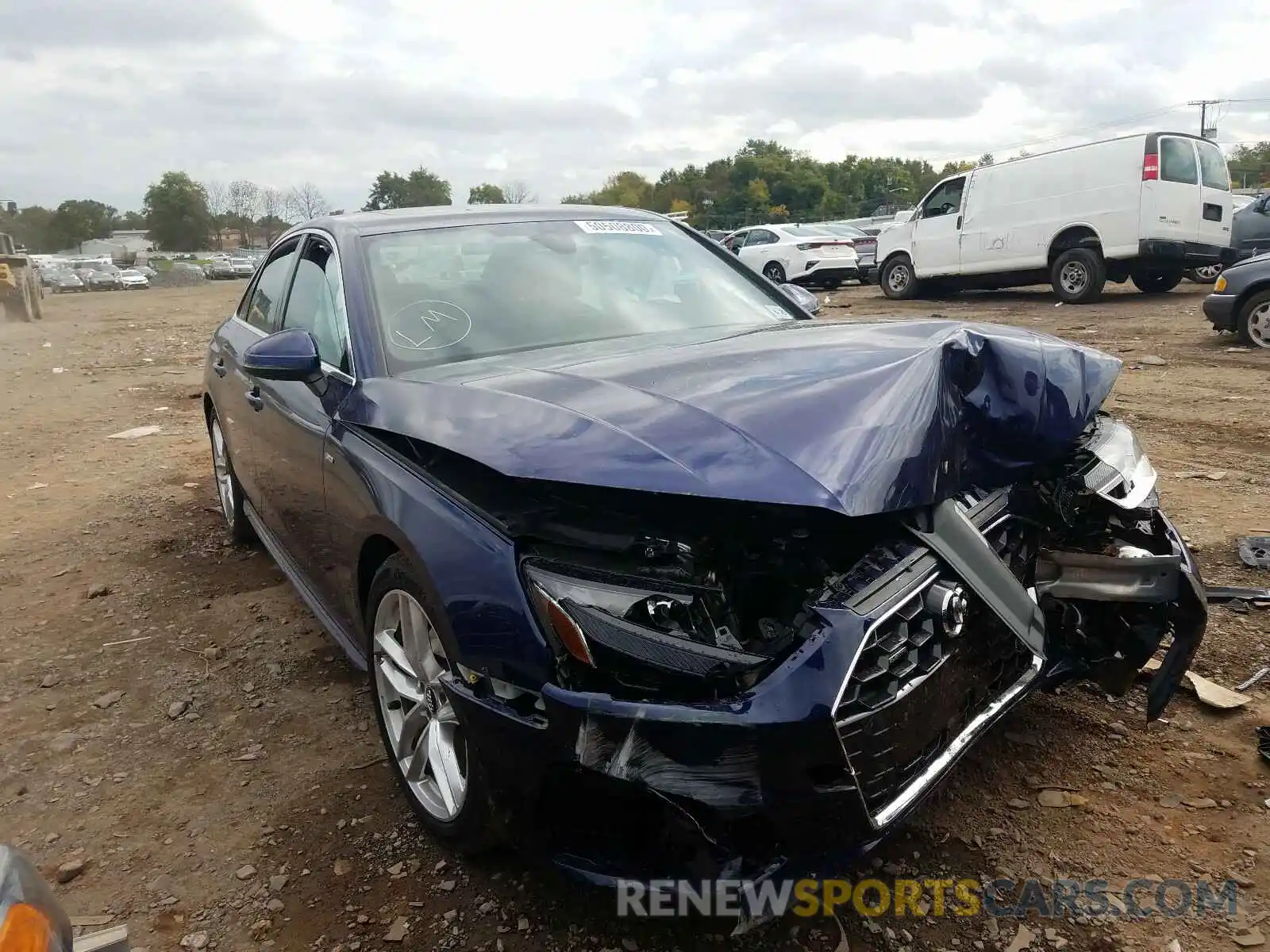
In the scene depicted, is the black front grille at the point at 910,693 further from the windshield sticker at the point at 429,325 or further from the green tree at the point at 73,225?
the green tree at the point at 73,225

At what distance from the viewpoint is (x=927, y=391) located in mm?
2115

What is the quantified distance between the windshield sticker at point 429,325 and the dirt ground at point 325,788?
4.31ft

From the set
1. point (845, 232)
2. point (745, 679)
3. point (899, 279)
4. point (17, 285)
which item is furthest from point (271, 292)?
point (17, 285)

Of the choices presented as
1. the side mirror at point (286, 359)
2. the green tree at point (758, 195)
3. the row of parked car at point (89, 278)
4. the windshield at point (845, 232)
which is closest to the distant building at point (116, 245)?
the row of parked car at point (89, 278)

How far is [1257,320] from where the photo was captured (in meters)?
8.84

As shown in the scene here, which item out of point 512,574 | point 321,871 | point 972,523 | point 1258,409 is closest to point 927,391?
point 972,523

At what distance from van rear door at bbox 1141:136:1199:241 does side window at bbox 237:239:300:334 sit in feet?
38.6

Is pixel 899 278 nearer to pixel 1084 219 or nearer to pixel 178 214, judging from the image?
pixel 1084 219

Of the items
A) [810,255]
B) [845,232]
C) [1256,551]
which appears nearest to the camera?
[1256,551]

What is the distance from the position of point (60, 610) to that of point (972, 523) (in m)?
4.20

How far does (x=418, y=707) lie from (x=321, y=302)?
1582 mm

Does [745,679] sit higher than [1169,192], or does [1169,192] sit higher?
[1169,192]

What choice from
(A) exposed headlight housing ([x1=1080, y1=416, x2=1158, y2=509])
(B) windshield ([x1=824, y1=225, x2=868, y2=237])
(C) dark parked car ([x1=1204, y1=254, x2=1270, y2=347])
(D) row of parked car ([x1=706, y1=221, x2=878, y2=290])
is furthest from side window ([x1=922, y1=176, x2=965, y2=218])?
(A) exposed headlight housing ([x1=1080, y1=416, x2=1158, y2=509])

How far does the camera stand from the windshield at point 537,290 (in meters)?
2.96
